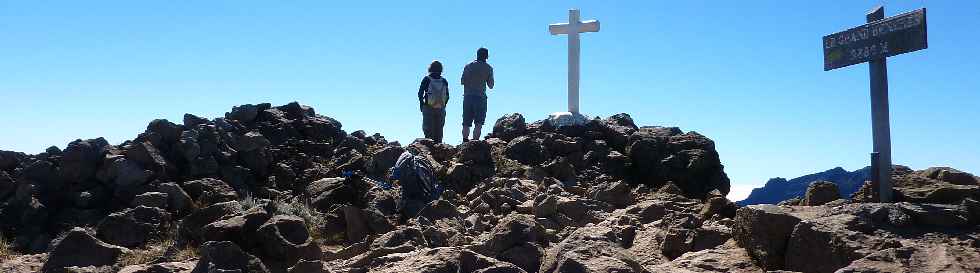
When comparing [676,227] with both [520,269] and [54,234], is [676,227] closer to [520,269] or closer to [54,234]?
[520,269]

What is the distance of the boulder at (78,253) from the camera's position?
9.12 m

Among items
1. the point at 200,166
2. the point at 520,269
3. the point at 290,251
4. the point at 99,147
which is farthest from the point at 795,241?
the point at 99,147

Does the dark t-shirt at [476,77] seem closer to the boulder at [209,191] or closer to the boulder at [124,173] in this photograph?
the boulder at [209,191]

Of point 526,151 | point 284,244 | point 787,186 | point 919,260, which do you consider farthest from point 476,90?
point 787,186

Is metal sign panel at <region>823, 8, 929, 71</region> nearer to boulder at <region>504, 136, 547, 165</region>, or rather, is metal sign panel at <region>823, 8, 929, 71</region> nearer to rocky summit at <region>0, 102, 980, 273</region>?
rocky summit at <region>0, 102, 980, 273</region>

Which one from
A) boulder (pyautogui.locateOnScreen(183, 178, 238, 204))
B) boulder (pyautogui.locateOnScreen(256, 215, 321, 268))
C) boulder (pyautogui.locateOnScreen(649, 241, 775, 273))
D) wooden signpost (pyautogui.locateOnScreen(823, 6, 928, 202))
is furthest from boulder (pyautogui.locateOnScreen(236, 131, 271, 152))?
wooden signpost (pyautogui.locateOnScreen(823, 6, 928, 202))

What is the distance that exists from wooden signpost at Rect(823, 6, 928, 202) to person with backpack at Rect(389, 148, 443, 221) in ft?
19.4

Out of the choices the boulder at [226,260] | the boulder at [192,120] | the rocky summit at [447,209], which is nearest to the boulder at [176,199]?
the rocky summit at [447,209]

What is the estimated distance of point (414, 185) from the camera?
12.5m

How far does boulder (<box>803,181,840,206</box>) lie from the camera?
891cm

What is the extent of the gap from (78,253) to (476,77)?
9.08 meters

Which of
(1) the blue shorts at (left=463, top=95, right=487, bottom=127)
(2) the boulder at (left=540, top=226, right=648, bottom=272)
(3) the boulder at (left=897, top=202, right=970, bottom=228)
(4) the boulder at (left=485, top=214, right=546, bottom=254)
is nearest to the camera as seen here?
(2) the boulder at (left=540, top=226, right=648, bottom=272)

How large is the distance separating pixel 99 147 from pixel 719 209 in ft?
33.9

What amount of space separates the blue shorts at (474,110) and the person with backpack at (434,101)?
49 cm
